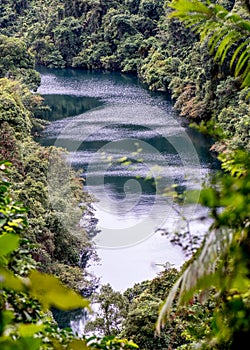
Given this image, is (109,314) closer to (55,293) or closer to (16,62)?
(55,293)

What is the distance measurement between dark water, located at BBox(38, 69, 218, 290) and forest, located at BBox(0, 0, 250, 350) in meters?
0.55

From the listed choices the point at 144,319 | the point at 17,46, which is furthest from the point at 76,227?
the point at 17,46

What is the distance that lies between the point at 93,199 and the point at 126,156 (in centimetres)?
351

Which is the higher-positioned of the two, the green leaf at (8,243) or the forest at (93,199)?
the green leaf at (8,243)

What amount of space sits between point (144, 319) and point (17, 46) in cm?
1624

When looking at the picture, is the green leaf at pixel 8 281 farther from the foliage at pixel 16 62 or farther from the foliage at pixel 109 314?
the foliage at pixel 16 62

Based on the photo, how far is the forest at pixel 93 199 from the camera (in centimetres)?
111

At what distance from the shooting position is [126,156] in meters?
8.82

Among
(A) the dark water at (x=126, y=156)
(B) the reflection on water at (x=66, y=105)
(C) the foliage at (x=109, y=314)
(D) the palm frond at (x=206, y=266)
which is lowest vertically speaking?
(B) the reflection on water at (x=66, y=105)

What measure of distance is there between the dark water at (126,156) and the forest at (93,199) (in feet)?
1.82

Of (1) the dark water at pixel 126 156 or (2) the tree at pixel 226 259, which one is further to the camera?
(1) the dark water at pixel 126 156

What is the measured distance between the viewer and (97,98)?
23844mm

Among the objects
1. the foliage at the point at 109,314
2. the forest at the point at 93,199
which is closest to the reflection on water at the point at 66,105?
the forest at the point at 93,199

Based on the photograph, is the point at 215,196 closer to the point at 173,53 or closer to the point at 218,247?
the point at 218,247
